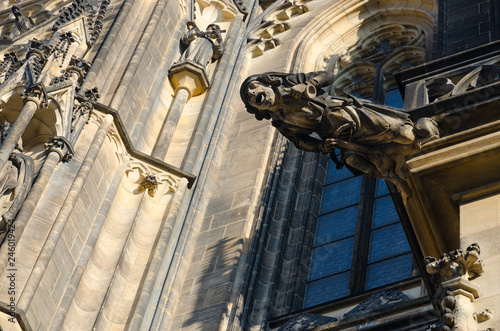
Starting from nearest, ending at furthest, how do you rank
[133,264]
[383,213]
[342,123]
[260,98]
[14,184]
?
[342,123], [260,98], [14,184], [133,264], [383,213]

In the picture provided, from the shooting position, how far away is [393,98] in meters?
13.4

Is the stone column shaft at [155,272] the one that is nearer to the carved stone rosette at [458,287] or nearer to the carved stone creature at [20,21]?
the carved stone rosette at [458,287]

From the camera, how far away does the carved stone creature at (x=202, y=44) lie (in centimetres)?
1323

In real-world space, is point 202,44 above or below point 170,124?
above

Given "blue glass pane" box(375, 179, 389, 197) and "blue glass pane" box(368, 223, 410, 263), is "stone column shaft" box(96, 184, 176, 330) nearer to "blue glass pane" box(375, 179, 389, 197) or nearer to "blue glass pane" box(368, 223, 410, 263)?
"blue glass pane" box(368, 223, 410, 263)

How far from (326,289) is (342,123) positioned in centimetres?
415

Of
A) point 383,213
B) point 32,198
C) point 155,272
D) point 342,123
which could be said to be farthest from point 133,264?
point 342,123

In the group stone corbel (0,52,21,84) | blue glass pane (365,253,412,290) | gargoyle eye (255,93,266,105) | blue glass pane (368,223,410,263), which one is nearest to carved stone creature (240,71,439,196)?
gargoyle eye (255,93,266,105)

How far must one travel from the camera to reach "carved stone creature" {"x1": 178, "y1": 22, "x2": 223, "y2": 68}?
13.2 m

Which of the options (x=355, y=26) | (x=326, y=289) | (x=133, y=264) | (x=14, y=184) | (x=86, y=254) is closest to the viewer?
(x=14, y=184)

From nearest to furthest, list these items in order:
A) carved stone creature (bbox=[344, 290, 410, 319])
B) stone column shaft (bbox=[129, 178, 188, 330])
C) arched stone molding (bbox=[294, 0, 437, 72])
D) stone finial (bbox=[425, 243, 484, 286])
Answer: stone finial (bbox=[425, 243, 484, 286]) → carved stone creature (bbox=[344, 290, 410, 319]) → stone column shaft (bbox=[129, 178, 188, 330]) → arched stone molding (bbox=[294, 0, 437, 72])

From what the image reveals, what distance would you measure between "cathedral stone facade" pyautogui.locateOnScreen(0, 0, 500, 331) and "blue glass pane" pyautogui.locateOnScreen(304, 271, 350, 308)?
3 cm

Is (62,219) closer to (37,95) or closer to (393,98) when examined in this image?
(37,95)

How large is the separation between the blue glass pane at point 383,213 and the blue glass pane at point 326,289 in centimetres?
84
